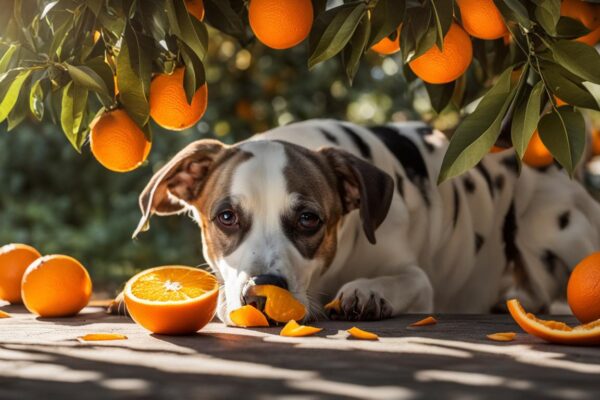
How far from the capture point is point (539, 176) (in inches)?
200

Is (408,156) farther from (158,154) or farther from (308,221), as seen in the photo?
(158,154)

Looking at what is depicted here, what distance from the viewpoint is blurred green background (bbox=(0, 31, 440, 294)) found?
6.35 metres

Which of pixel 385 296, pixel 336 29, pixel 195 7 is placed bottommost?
pixel 385 296

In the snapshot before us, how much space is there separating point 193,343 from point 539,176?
283 cm

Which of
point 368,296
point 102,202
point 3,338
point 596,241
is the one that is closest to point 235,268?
point 368,296

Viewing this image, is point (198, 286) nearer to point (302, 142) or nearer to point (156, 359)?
point (156, 359)

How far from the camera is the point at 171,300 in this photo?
9.82 ft

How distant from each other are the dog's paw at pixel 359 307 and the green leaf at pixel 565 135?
1.12m

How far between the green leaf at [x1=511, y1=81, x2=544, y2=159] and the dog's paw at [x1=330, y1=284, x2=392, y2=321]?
3.69 ft

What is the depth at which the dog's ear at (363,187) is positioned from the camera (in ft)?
12.2

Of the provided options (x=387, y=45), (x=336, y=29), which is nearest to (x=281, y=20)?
(x=336, y=29)

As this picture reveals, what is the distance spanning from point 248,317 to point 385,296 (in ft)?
2.33

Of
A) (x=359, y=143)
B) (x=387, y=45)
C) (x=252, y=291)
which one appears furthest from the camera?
(x=359, y=143)

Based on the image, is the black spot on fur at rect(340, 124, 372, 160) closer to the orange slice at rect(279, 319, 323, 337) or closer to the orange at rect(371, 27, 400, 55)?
the orange at rect(371, 27, 400, 55)
